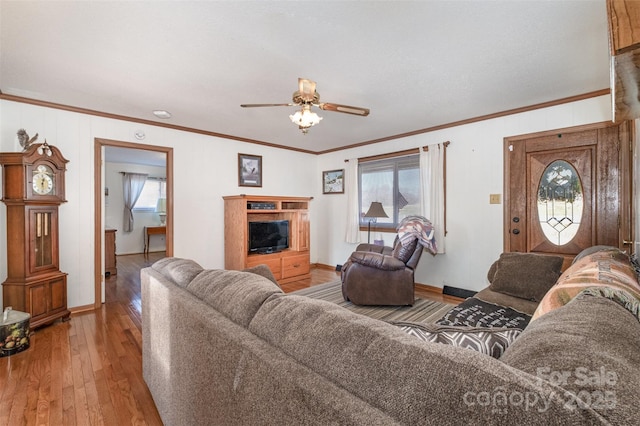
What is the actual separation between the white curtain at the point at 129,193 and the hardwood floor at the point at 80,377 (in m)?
4.55

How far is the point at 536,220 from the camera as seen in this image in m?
3.30

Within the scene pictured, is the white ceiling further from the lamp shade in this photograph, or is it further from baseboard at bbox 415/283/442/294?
baseboard at bbox 415/283/442/294

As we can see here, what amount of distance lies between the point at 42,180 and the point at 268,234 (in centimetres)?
275

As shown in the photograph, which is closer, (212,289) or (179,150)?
(212,289)

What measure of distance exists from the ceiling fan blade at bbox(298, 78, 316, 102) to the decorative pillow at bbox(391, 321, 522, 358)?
1931mm

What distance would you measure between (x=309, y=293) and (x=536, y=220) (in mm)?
2942

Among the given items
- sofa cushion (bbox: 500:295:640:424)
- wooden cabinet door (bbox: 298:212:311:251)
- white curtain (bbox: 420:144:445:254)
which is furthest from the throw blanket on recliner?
sofa cushion (bbox: 500:295:640:424)

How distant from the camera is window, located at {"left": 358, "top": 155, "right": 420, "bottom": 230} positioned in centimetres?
438

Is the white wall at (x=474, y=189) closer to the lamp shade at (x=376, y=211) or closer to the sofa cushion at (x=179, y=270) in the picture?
the lamp shade at (x=376, y=211)

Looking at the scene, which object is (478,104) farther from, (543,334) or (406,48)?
(543,334)

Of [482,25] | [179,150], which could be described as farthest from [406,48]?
[179,150]

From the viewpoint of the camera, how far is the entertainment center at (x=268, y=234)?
426 centimetres

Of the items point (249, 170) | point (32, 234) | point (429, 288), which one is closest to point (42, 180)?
point (32, 234)

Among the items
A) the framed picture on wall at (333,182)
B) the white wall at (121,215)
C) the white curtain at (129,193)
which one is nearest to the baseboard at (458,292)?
the framed picture on wall at (333,182)
